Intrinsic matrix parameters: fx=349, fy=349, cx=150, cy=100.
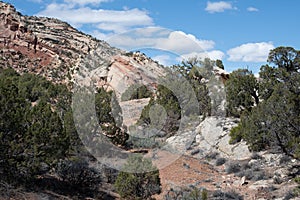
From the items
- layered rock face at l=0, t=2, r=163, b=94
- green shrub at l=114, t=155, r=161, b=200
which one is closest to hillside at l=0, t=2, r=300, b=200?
green shrub at l=114, t=155, r=161, b=200

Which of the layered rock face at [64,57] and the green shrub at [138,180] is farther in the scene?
the layered rock face at [64,57]

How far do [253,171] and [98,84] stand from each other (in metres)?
27.3

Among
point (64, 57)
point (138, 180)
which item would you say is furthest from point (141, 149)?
point (64, 57)

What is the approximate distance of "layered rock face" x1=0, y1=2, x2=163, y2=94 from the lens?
38.6 metres

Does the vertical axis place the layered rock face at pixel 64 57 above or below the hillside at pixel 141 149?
above

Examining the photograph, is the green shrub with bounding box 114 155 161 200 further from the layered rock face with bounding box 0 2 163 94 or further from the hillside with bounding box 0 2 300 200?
the layered rock face with bounding box 0 2 163 94

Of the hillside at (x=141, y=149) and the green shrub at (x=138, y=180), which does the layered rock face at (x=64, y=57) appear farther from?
the green shrub at (x=138, y=180)

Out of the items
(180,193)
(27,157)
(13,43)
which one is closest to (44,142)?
(27,157)

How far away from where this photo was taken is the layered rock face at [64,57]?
3856cm

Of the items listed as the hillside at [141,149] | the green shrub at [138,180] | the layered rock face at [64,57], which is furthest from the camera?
the layered rock face at [64,57]

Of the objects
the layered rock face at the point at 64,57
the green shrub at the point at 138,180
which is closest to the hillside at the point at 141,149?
the green shrub at the point at 138,180

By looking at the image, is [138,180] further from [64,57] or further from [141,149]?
[64,57]

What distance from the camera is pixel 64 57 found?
176 feet

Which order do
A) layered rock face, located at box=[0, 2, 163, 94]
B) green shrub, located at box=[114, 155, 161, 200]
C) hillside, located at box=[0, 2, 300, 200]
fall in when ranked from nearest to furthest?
hillside, located at box=[0, 2, 300, 200] → green shrub, located at box=[114, 155, 161, 200] → layered rock face, located at box=[0, 2, 163, 94]
